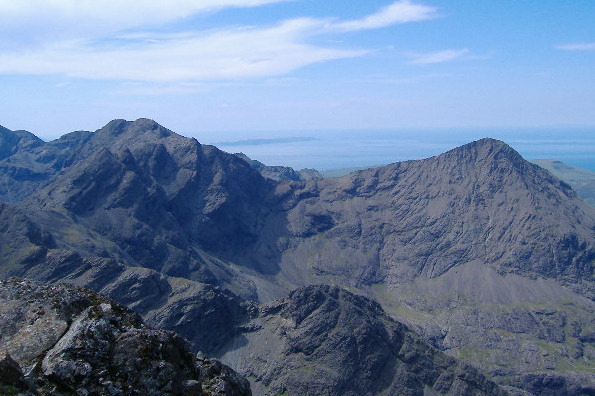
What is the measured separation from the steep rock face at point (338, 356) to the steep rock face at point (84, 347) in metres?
115

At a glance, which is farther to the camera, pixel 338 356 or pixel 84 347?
pixel 338 356

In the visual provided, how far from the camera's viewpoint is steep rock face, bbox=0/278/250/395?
21.1 meters

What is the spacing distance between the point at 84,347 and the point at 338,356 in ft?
411

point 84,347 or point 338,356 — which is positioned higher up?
point 84,347

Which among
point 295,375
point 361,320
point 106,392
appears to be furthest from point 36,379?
point 361,320

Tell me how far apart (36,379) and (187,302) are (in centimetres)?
14890

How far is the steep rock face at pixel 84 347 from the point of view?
69.4ft

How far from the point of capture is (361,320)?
14775cm

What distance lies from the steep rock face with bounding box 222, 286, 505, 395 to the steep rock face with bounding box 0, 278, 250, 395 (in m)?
115

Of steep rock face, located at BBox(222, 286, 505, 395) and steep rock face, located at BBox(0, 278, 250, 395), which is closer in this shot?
steep rock face, located at BBox(0, 278, 250, 395)

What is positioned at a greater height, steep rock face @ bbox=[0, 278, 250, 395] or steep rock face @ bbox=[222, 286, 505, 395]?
steep rock face @ bbox=[0, 278, 250, 395]

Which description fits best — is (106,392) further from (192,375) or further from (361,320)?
(361,320)

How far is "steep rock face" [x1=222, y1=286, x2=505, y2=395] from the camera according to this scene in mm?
135250

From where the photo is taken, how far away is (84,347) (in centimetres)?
2184
